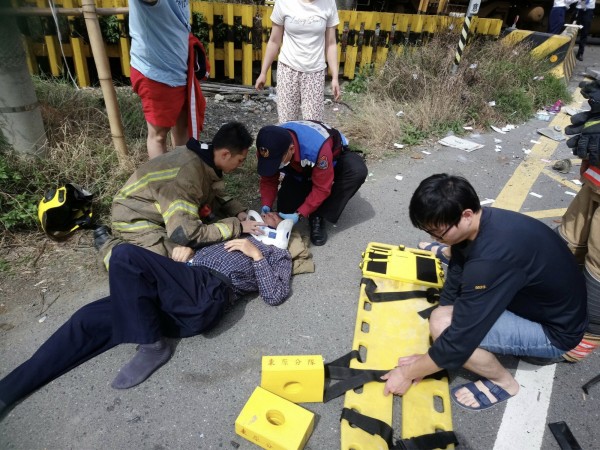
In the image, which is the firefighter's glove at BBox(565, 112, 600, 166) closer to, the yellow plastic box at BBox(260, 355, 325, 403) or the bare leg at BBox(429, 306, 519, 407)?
the bare leg at BBox(429, 306, 519, 407)

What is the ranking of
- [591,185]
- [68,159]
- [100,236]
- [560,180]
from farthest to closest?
[560,180] < [68,159] < [100,236] < [591,185]

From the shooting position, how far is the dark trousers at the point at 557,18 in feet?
29.9

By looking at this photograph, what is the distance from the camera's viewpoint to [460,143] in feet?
17.9

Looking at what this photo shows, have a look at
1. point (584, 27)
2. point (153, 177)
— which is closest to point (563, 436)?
point (153, 177)

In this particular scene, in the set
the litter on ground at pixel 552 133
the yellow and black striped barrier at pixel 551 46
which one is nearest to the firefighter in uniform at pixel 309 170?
the litter on ground at pixel 552 133

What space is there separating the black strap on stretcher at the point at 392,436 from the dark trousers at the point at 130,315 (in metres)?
0.96

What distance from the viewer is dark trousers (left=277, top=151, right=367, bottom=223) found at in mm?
3416

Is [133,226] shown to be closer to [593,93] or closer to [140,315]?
[140,315]

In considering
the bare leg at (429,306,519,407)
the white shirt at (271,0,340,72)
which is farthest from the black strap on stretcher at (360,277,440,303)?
the white shirt at (271,0,340,72)

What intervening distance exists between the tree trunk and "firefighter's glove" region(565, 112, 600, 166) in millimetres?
3841

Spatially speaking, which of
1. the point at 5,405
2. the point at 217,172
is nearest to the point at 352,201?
the point at 217,172

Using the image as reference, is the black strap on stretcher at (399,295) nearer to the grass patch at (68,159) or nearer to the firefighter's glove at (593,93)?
the firefighter's glove at (593,93)

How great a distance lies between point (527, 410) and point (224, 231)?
203 centimetres

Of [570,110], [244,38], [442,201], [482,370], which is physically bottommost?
[570,110]
